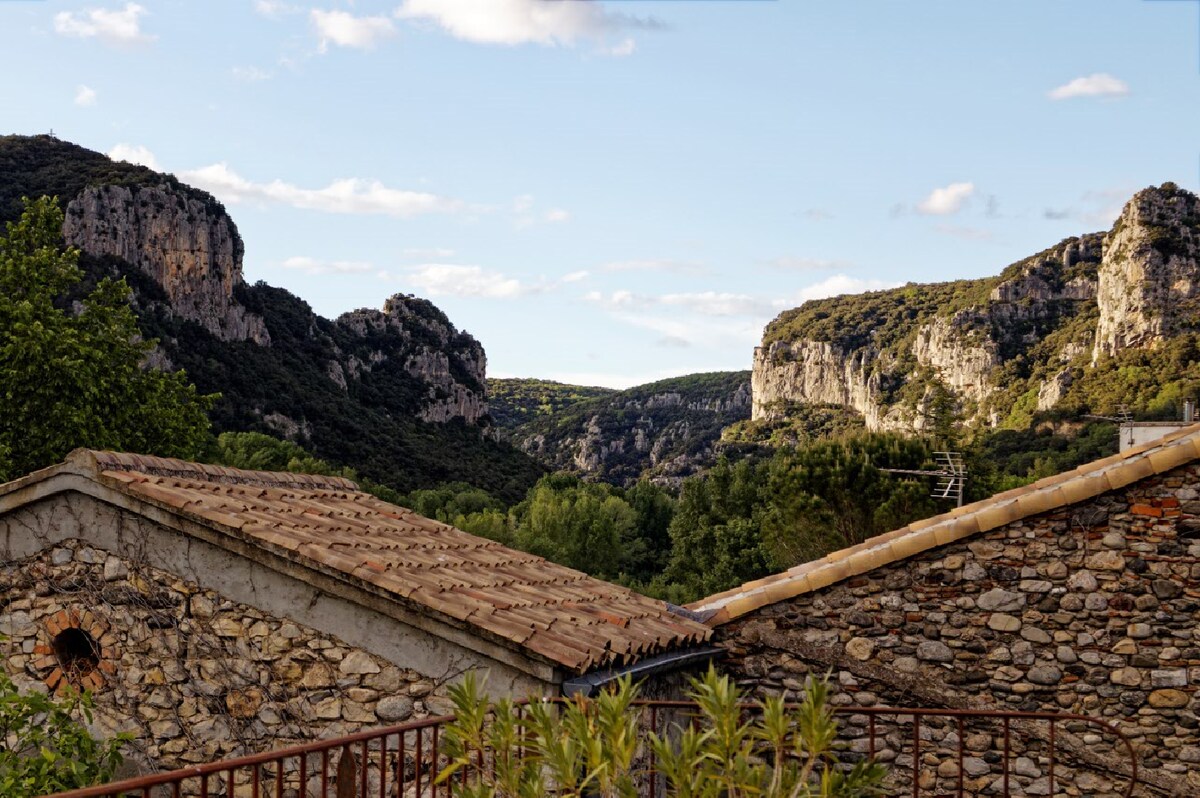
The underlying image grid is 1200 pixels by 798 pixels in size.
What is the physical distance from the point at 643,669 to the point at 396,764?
5.54 ft

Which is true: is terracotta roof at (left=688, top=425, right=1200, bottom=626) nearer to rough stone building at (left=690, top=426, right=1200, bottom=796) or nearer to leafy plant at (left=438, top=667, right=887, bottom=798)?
rough stone building at (left=690, top=426, right=1200, bottom=796)

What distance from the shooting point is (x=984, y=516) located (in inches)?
336

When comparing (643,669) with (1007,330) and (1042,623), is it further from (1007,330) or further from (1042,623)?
(1007,330)

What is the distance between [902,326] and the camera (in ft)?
392

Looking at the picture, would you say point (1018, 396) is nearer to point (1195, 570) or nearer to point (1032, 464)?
point (1032, 464)

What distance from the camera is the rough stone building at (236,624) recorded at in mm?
6758

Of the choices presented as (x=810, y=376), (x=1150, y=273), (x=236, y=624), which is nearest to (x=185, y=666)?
(x=236, y=624)

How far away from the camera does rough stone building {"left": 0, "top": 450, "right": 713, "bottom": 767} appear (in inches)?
Result: 266

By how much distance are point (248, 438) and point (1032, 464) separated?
119 feet

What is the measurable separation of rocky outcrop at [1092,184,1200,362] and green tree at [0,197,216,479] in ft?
230

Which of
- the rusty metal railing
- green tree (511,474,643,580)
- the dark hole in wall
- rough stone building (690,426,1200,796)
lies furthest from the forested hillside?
the rusty metal railing

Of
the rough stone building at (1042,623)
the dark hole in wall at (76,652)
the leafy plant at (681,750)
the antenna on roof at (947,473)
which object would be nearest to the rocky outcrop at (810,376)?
the antenna on roof at (947,473)

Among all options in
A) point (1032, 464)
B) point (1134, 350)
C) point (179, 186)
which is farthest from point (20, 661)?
point (179, 186)

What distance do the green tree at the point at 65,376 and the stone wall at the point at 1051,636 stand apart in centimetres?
1371
